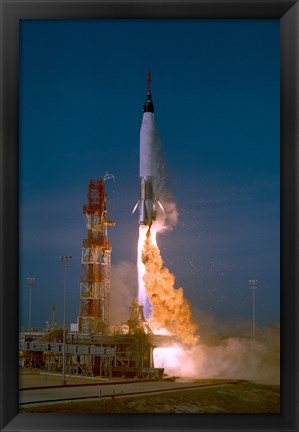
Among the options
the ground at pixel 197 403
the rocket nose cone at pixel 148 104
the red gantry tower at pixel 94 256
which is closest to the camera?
the ground at pixel 197 403

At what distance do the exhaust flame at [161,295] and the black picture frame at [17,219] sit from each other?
3.80ft

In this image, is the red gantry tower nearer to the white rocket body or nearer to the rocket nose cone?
the white rocket body

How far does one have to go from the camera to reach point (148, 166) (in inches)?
357

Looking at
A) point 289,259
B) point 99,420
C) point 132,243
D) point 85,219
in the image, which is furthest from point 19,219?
point 289,259

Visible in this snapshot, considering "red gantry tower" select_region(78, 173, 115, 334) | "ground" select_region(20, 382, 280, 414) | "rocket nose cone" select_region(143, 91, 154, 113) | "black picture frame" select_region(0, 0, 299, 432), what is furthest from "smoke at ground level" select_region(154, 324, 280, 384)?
"rocket nose cone" select_region(143, 91, 154, 113)

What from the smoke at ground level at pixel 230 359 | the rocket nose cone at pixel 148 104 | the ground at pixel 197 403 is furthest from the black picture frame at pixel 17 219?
the rocket nose cone at pixel 148 104

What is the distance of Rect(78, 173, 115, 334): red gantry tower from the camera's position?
28.9ft

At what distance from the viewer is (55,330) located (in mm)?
8992

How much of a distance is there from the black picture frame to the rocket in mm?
1187

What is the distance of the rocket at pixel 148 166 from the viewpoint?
8.77 m

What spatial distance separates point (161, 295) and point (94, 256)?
1.01 metres

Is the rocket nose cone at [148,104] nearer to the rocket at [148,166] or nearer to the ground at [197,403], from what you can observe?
the rocket at [148,166]

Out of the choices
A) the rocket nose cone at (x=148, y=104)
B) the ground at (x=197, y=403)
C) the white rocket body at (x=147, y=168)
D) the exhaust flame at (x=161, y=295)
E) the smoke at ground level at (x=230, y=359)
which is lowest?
the ground at (x=197, y=403)

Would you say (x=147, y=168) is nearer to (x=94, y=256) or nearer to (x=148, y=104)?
(x=148, y=104)
